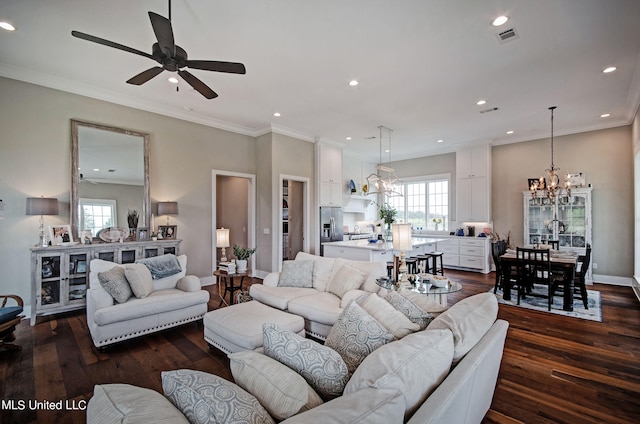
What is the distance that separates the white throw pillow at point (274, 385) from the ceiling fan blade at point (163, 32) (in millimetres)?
2354

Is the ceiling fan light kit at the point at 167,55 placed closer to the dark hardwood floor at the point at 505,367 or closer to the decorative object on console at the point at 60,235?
the decorative object on console at the point at 60,235

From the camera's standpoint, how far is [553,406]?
2.22m

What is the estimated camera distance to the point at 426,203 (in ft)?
28.9

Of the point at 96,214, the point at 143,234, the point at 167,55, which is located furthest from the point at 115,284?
the point at 167,55

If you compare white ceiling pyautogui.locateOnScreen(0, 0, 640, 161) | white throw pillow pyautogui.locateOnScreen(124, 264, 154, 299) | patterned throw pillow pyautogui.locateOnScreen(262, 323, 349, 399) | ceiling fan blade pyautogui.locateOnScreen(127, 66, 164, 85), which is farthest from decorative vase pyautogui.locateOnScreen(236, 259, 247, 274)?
patterned throw pillow pyautogui.locateOnScreen(262, 323, 349, 399)

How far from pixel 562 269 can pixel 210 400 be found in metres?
5.37

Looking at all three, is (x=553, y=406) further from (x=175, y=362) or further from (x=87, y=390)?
(x=87, y=390)

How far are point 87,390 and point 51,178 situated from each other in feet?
10.9

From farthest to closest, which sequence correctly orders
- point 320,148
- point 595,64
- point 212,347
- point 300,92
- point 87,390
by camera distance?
1. point 320,148
2. point 300,92
3. point 595,64
4. point 212,347
5. point 87,390

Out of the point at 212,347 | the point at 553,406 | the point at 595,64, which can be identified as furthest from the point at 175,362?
the point at 595,64

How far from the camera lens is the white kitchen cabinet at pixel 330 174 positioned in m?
7.23

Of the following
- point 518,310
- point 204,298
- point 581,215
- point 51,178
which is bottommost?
point 518,310

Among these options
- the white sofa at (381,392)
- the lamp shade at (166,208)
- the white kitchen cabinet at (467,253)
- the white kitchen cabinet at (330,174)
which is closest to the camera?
the white sofa at (381,392)

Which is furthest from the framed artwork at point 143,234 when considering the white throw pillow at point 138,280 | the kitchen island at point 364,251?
the kitchen island at point 364,251
